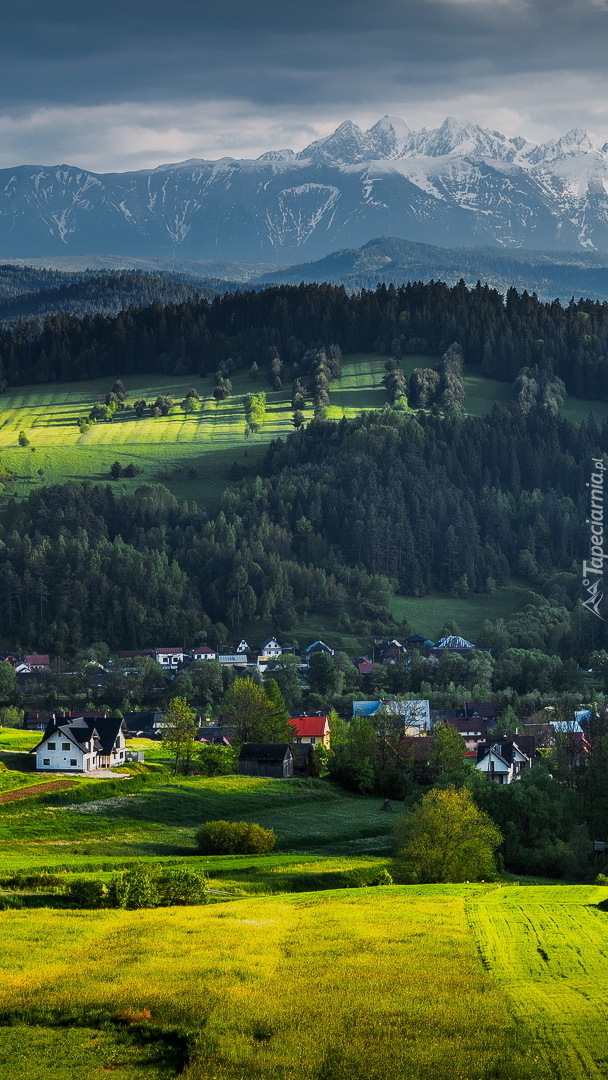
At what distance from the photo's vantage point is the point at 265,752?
8662 cm

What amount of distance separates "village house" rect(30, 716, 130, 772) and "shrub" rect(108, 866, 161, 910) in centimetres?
3847

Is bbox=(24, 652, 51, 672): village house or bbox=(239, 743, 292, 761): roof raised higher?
bbox=(239, 743, 292, 761): roof

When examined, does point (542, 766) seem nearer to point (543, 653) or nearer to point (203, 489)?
point (543, 653)

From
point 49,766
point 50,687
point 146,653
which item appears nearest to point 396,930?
point 49,766

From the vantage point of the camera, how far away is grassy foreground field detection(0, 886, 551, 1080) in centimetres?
2419

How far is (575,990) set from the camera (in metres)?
28.8

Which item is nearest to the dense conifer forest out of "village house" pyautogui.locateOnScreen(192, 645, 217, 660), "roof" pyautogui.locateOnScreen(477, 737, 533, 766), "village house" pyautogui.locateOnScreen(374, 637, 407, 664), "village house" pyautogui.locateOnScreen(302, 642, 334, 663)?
"village house" pyautogui.locateOnScreen(374, 637, 407, 664)

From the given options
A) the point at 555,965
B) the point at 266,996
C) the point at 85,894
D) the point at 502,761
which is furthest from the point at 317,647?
the point at 266,996

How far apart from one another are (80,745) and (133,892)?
39998 millimetres

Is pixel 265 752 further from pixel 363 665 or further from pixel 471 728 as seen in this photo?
pixel 363 665

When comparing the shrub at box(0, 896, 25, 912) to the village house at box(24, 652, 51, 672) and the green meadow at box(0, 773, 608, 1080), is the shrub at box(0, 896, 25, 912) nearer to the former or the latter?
the green meadow at box(0, 773, 608, 1080)

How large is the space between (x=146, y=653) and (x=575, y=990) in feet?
387

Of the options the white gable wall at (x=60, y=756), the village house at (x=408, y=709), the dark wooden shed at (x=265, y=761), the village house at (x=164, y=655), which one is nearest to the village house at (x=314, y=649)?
the village house at (x=164, y=655)

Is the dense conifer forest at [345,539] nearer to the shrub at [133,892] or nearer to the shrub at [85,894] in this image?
the shrub at [133,892]
